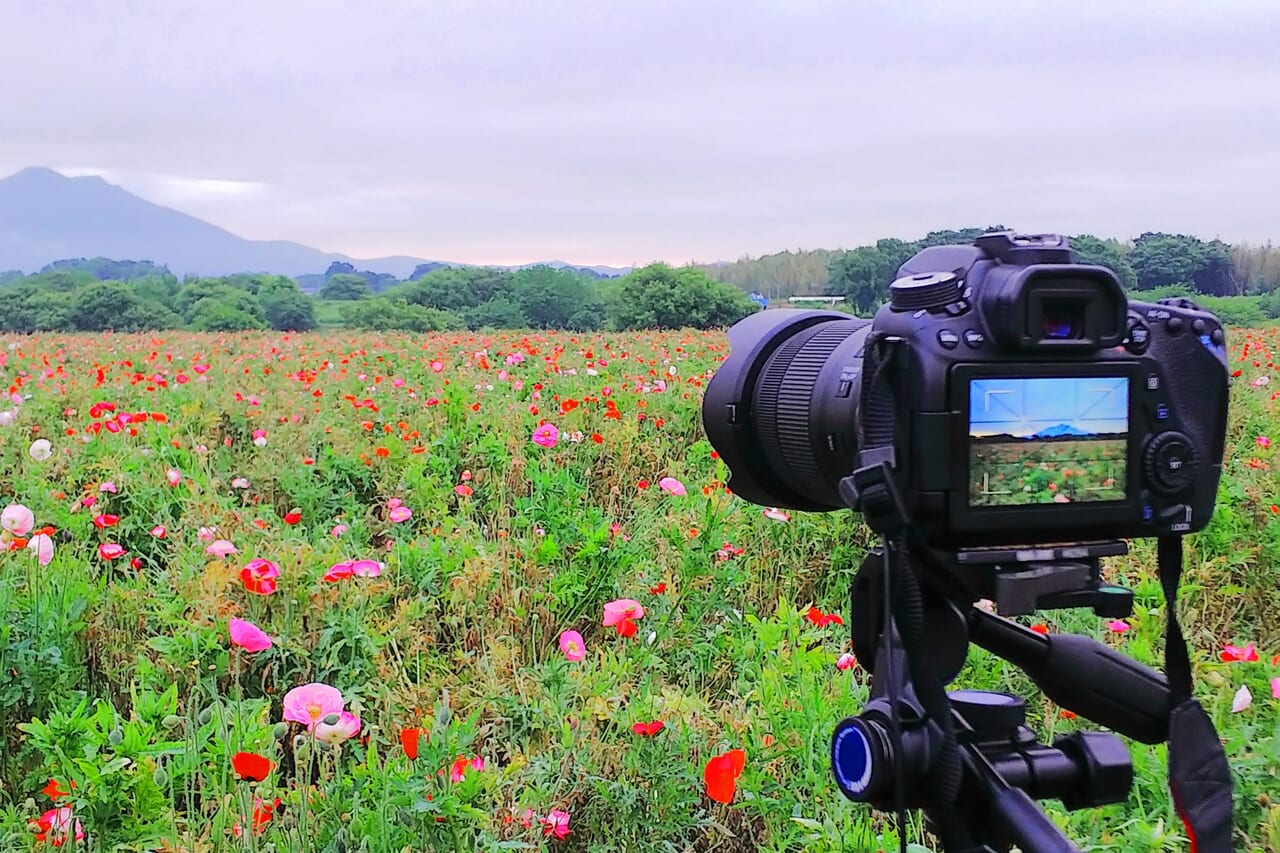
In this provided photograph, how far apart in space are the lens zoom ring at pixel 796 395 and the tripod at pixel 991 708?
0.17 m

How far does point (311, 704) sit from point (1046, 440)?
87 cm

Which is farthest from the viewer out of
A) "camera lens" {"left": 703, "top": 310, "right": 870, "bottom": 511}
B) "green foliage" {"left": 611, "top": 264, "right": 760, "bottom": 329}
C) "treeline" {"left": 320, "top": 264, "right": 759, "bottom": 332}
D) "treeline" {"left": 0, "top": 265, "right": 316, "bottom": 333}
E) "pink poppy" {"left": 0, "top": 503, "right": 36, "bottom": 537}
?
"treeline" {"left": 0, "top": 265, "right": 316, "bottom": 333}

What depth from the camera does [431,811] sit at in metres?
1.22

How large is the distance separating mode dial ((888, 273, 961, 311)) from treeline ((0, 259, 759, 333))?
6.33 meters

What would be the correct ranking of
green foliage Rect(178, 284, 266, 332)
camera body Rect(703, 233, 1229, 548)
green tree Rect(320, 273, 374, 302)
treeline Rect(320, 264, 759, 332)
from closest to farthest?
1. camera body Rect(703, 233, 1229, 548)
2. treeline Rect(320, 264, 759, 332)
3. green foliage Rect(178, 284, 266, 332)
4. green tree Rect(320, 273, 374, 302)

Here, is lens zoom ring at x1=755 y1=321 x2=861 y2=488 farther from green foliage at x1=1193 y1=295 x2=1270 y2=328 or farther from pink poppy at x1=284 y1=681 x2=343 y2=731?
green foliage at x1=1193 y1=295 x2=1270 y2=328

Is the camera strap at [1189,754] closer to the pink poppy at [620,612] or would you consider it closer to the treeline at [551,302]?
the pink poppy at [620,612]

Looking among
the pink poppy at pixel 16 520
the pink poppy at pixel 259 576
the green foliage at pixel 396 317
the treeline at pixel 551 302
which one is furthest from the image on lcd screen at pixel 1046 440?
the green foliage at pixel 396 317

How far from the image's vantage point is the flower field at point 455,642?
1319 mm

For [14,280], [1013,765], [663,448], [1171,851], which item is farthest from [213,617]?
[14,280]

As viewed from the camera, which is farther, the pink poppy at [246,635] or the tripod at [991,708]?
the pink poppy at [246,635]

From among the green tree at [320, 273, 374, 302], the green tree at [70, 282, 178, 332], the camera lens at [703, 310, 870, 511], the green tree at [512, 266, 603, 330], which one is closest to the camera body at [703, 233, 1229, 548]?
the camera lens at [703, 310, 870, 511]

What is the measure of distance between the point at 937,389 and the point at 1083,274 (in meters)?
0.17

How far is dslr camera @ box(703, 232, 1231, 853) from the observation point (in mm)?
783
